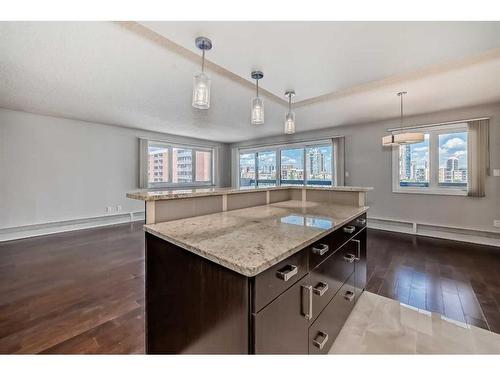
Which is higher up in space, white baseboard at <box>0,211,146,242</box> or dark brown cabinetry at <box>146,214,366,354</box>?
dark brown cabinetry at <box>146,214,366,354</box>

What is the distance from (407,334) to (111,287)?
8.70ft

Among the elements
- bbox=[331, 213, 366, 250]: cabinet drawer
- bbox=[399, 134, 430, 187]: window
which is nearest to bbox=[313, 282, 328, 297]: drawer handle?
bbox=[331, 213, 366, 250]: cabinet drawer

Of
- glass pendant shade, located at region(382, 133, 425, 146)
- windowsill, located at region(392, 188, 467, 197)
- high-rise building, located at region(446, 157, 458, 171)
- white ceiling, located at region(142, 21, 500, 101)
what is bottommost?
windowsill, located at region(392, 188, 467, 197)

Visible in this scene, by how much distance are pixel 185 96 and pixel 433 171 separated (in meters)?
4.61

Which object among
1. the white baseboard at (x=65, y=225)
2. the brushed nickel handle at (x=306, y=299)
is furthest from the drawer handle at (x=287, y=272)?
the white baseboard at (x=65, y=225)

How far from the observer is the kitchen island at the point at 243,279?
2.75 feet

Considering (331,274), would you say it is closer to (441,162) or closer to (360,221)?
(360,221)

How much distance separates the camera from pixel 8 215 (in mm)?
3787

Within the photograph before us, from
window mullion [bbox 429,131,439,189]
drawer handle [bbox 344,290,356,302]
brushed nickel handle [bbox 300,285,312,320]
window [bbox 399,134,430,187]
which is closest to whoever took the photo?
brushed nickel handle [bbox 300,285,312,320]

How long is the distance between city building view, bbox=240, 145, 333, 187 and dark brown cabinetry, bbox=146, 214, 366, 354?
4.28 meters

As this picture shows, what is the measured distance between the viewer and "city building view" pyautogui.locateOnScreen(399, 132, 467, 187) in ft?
12.7

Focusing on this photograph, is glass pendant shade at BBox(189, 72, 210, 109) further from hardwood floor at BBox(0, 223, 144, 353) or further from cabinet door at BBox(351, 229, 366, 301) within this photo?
hardwood floor at BBox(0, 223, 144, 353)
